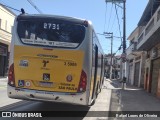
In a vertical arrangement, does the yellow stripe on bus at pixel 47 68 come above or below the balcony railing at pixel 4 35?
below

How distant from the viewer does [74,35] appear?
10.6 metres

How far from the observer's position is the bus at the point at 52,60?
409 inches

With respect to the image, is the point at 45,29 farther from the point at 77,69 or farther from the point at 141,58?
the point at 141,58

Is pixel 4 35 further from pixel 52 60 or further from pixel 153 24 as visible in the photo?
pixel 52 60

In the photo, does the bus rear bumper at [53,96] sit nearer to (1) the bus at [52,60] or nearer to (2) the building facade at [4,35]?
(1) the bus at [52,60]

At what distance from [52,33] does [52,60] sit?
843mm

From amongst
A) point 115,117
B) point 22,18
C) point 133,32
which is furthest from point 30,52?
point 133,32

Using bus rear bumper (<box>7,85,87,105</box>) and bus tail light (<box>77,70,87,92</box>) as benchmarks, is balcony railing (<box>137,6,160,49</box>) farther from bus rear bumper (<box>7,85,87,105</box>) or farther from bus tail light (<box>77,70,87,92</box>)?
bus rear bumper (<box>7,85,87,105</box>)

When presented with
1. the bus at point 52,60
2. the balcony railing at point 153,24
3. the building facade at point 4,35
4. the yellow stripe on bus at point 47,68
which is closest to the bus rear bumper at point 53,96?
the bus at point 52,60

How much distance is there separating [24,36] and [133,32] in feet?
138

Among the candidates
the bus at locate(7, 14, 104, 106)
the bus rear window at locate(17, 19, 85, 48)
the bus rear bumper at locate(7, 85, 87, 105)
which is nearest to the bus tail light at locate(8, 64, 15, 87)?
the bus at locate(7, 14, 104, 106)

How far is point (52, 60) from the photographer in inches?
414

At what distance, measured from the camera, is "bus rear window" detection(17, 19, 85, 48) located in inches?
416

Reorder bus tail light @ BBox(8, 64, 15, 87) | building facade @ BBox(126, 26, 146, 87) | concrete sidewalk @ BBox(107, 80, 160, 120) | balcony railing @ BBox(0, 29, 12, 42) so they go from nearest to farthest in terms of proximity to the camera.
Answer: bus tail light @ BBox(8, 64, 15, 87), concrete sidewalk @ BBox(107, 80, 160, 120), balcony railing @ BBox(0, 29, 12, 42), building facade @ BBox(126, 26, 146, 87)
